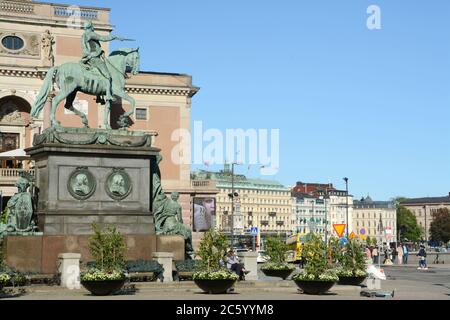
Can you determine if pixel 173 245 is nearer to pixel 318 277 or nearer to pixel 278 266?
pixel 278 266

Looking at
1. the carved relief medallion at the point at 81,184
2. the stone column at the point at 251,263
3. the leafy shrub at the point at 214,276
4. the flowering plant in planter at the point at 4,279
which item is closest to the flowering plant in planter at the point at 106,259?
the flowering plant in planter at the point at 4,279

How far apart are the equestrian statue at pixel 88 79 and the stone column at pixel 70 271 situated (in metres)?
5.76

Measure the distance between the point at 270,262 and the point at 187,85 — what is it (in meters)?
53.5

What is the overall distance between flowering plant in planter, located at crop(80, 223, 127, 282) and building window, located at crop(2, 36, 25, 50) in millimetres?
52463

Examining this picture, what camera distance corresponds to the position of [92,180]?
27547mm

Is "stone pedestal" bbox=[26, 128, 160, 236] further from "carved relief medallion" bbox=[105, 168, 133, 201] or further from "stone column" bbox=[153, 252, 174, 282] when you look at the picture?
"stone column" bbox=[153, 252, 174, 282]

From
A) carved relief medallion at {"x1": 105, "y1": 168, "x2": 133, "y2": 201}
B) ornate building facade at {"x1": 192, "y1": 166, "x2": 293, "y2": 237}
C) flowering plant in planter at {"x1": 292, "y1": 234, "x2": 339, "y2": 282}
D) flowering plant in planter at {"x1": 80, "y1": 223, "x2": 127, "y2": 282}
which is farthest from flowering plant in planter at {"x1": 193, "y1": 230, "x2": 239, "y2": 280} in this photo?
ornate building facade at {"x1": 192, "y1": 166, "x2": 293, "y2": 237}

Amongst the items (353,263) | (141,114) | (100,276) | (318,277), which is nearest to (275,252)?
(353,263)

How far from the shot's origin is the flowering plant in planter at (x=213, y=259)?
2300cm

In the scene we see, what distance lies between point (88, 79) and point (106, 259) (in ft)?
28.2

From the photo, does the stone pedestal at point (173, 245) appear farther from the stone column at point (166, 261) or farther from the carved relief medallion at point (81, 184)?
the carved relief medallion at point (81, 184)

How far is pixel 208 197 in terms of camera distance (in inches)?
3189

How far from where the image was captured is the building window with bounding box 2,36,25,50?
72.1m
